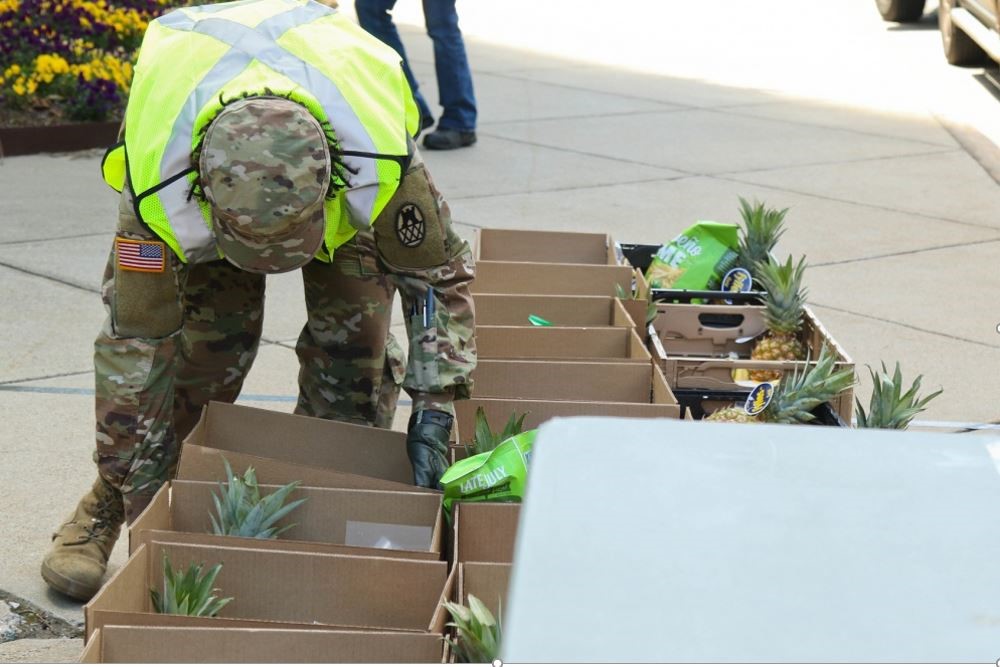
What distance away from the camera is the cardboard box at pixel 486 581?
2262 millimetres

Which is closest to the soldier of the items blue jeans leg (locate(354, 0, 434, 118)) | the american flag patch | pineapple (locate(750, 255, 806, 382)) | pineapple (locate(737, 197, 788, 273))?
the american flag patch

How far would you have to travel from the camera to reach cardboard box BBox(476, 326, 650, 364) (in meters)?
3.67

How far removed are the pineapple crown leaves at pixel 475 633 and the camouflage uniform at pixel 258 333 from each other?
0.99m

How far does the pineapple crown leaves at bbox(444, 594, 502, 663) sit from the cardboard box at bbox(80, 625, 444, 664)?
0.04 meters

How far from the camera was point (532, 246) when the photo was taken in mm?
4617

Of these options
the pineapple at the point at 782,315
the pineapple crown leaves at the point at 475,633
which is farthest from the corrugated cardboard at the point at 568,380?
the pineapple crown leaves at the point at 475,633

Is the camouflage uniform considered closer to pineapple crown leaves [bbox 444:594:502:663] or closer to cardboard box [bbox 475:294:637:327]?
cardboard box [bbox 475:294:637:327]

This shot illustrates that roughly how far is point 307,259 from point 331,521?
0.54 metres

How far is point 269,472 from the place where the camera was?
265 centimetres

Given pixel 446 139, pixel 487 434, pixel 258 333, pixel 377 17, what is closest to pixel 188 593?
pixel 487 434

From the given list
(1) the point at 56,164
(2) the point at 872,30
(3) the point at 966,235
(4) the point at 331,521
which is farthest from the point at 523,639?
(2) the point at 872,30

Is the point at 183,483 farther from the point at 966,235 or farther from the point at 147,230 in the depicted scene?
the point at 966,235

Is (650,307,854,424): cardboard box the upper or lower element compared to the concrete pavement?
upper

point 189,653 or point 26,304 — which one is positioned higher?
point 189,653
